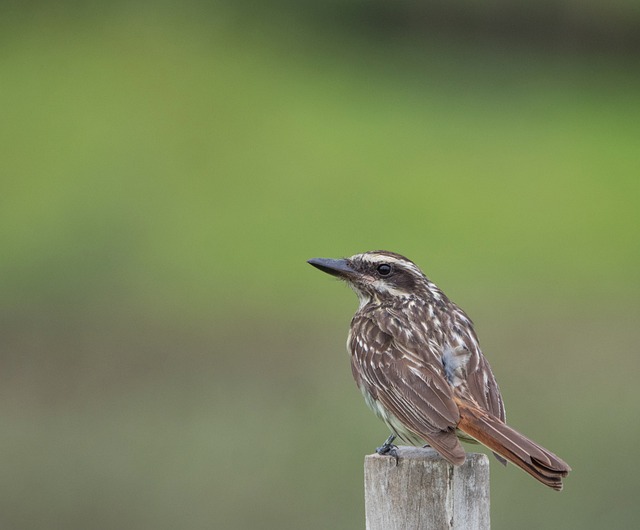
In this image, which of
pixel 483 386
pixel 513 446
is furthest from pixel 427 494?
pixel 483 386

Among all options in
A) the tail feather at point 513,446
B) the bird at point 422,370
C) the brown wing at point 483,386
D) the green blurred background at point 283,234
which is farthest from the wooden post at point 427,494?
the green blurred background at point 283,234

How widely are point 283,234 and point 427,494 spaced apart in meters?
10.9

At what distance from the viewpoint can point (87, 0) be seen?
22.0 metres

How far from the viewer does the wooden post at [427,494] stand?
15.3 ft

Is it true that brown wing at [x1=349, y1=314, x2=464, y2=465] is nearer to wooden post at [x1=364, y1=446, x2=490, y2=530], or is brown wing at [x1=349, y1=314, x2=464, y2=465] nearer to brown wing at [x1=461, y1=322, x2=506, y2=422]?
brown wing at [x1=461, y1=322, x2=506, y2=422]

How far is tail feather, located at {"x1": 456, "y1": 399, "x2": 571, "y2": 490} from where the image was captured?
485cm

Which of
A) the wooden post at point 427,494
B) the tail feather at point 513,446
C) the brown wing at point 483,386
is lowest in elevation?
the wooden post at point 427,494

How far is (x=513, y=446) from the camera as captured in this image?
5.07 meters

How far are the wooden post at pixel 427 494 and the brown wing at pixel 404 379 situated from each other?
0.28 metres

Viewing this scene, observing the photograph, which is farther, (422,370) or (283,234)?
(283,234)

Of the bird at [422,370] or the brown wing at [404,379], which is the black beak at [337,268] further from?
the brown wing at [404,379]

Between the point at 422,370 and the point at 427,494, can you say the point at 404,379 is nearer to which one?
the point at 422,370

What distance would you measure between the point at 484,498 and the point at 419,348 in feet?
4.61

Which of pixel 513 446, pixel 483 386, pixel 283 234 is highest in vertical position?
pixel 283 234
